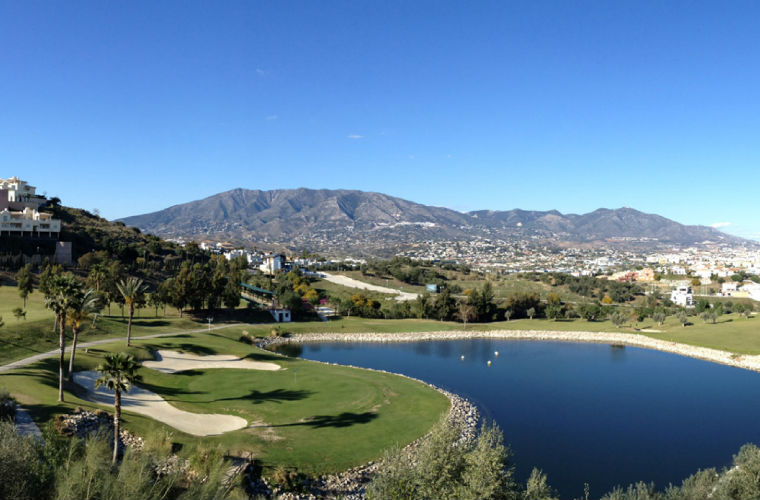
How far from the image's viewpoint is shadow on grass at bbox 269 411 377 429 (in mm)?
31141

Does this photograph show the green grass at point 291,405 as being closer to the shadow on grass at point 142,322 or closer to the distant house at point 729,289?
the shadow on grass at point 142,322

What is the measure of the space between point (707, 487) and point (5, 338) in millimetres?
48799

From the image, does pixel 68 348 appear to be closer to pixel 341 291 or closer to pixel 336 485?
pixel 336 485

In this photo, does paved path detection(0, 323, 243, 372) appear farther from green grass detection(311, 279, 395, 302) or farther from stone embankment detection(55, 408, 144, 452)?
green grass detection(311, 279, 395, 302)

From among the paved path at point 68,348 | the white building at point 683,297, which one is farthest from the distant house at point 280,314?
the white building at point 683,297

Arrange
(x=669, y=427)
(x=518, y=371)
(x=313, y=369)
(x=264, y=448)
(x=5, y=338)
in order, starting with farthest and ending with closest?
(x=518, y=371)
(x=313, y=369)
(x=5, y=338)
(x=669, y=427)
(x=264, y=448)

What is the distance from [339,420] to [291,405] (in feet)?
14.8

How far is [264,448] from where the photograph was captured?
1052 inches

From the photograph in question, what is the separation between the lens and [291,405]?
34.9 m

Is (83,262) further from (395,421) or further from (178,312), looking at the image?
(395,421)

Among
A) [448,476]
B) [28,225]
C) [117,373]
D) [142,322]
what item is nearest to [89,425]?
[117,373]

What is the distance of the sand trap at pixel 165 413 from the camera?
95.1 feet

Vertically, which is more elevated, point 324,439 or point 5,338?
point 5,338

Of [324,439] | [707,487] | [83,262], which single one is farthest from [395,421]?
[83,262]
